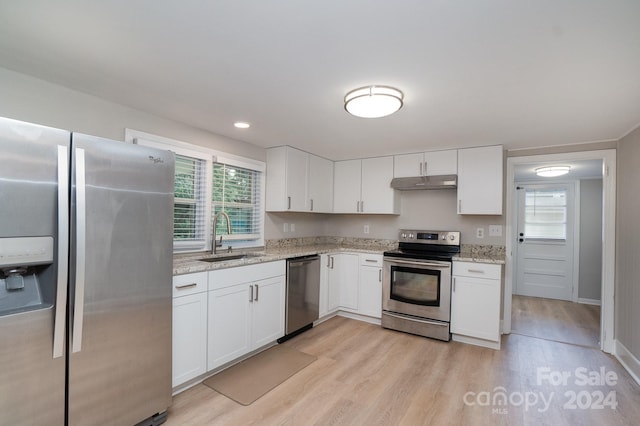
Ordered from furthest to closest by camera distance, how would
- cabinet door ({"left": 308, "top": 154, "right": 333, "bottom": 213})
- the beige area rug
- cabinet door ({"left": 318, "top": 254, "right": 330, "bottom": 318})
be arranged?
cabinet door ({"left": 308, "top": 154, "right": 333, "bottom": 213}) < cabinet door ({"left": 318, "top": 254, "right": 330, "bottom": 318}) < the beige area rug

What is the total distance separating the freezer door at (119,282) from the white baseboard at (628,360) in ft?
12.3

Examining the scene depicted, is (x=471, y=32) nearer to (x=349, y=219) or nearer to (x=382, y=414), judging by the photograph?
(x=382, y=414)

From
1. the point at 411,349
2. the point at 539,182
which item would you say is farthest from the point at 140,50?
the point at 539,182

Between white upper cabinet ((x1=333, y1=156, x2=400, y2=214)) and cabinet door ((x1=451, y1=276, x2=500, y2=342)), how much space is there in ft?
4.30

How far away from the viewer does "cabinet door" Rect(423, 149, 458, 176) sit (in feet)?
11.8

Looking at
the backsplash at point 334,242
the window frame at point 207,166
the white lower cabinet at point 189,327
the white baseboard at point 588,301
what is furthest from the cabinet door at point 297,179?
the white baseboard at point 588,301

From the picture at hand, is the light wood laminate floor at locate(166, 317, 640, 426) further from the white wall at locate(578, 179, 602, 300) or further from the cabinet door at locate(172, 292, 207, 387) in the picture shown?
the white wall at locate(578, 179, 602, 300)

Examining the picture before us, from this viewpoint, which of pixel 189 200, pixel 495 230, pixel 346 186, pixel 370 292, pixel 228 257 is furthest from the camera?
pixel 346 186

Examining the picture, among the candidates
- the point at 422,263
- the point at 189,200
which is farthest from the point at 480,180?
the point at 189,200

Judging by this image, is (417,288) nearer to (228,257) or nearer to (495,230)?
(495,230)

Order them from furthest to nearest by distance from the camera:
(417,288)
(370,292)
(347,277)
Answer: (347,277) → (370,292) → (417,288)

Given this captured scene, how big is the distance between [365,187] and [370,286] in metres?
1.37

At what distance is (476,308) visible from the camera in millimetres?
3221

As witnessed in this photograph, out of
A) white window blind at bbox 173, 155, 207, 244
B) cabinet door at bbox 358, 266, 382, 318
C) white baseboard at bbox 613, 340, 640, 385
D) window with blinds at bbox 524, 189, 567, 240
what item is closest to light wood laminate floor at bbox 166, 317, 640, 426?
white baseboard at bbox 613, 340, 640, 385
